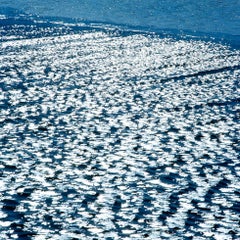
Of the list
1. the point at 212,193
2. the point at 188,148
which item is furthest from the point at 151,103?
the point at 212,193

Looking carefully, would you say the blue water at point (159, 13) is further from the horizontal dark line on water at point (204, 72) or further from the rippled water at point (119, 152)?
the rippled water at point (119, 152)

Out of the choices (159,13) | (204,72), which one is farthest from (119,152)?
(159,13)

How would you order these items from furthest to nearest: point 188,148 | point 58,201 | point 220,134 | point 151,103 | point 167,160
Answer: point 151,103 < point 220,134 < point 188,148 < point 167,160 < point 58,201

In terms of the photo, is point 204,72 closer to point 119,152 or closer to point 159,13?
point 119,152

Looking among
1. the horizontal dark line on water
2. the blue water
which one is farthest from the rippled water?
A: the blue water

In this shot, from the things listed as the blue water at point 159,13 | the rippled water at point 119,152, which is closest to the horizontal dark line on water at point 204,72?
the rippled water at point 119,152

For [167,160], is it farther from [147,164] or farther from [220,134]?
[220,134]

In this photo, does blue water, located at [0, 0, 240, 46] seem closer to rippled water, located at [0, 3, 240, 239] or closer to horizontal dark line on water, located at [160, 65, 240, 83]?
horizontal dark line on water, located at [160, 65, 240, 83]

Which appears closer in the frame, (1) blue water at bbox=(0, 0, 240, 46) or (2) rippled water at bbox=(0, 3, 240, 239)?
(2) rippled water at bbox=(0, 3, 240, 239)
